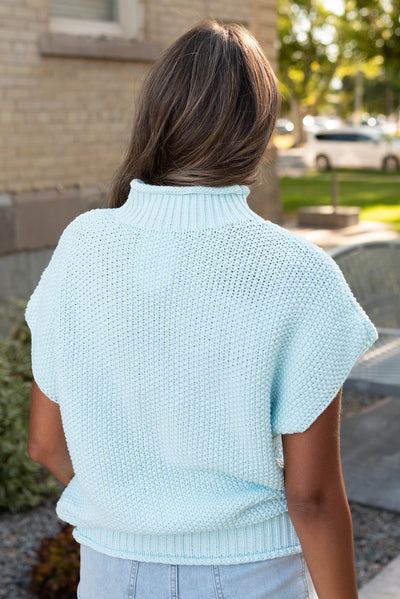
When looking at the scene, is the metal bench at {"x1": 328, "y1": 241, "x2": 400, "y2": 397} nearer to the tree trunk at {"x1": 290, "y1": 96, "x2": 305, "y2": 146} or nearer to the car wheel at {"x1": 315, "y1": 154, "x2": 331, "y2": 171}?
the car wheel at {"x1": 315, "y1": 154, "x2": 331, "y2": 171}

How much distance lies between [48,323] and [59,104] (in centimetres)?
654

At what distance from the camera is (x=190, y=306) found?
1.35 metres

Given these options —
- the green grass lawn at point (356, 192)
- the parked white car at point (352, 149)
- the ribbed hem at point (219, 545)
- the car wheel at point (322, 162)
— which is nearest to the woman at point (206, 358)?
the ribbed hem at point (219, 545)

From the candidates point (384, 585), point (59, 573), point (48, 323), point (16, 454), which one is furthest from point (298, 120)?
point (48, 323)

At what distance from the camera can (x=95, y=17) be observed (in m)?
8.11

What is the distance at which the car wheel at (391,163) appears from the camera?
103 ft

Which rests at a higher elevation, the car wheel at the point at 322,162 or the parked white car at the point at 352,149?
the parked white car at the point at 352,149

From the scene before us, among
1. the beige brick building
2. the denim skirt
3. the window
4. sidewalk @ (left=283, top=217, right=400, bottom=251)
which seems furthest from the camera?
sidewalk @ (left=283, top=217, right=400, bottom=251)

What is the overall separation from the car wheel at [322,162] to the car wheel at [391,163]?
2.55 m

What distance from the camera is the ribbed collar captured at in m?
1.40

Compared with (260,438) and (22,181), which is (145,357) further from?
(22,181)

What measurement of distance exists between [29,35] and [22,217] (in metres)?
1.55

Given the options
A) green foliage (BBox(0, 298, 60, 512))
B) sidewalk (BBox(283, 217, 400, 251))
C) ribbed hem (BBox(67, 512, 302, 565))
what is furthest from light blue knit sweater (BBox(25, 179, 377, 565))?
sidewalk (BBox(283, 217, 400, 251))

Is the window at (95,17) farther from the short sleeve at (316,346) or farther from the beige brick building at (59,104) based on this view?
the short sleeve at (316,346)
